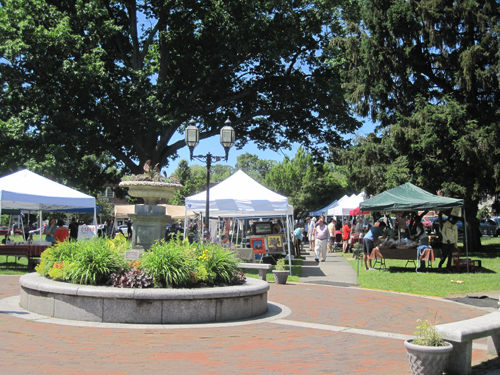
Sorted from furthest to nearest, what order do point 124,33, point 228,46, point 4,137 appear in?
point 124,33, point 228,46, point 4,137

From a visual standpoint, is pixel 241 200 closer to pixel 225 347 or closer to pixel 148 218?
pixel 148 218

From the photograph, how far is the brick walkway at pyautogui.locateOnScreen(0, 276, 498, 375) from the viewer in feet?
17.7

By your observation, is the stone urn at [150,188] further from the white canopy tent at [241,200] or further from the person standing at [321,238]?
the person standing at [321,238]

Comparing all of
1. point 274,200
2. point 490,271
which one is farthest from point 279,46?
point 490,271

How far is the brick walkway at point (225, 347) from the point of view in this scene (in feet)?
17.7

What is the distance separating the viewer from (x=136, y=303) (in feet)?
24.6

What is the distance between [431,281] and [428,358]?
1012 cm

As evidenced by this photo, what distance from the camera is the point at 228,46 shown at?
25938 millimetres

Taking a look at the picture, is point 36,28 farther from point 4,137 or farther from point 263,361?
point 263,361

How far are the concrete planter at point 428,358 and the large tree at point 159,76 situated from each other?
67.6ft

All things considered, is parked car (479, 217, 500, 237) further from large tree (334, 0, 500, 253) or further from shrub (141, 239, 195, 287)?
shrub (141, 239, 195, 287)

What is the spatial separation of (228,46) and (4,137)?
11875 millimetres

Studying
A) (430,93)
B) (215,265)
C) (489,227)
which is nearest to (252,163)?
(489,227)

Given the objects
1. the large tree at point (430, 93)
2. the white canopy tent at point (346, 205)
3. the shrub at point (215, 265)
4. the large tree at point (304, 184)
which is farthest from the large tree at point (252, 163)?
the shrub at point (215, 265)
